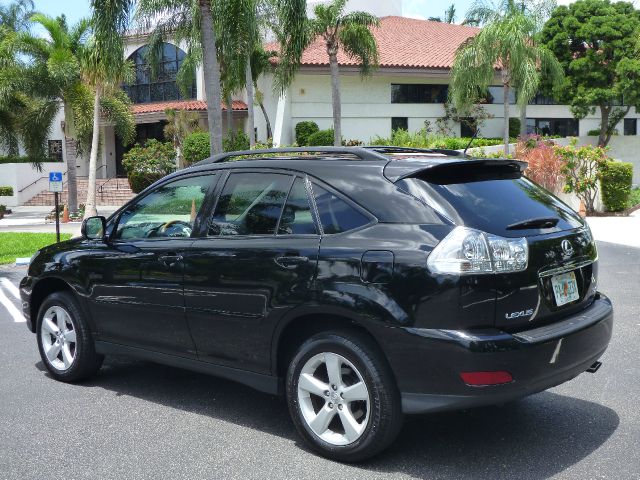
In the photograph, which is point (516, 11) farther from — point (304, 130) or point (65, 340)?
point (65, 340)

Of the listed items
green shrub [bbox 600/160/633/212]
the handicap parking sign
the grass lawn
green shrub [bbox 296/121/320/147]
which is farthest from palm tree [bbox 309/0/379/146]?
the handicap parking sign

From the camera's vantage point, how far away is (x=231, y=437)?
4715 millimetres

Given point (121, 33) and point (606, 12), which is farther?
point (606, 12)

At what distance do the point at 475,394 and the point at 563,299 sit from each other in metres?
0.86

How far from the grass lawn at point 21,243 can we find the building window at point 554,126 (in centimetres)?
2757

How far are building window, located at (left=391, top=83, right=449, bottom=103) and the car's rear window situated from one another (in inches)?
1281

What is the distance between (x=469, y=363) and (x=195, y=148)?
30.2 meters

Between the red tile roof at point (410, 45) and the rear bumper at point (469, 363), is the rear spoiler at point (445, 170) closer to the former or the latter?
the rear bumper at point (469, 363)

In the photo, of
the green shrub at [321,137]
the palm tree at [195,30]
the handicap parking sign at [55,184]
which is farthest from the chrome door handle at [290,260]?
the green shrub at [321,137]

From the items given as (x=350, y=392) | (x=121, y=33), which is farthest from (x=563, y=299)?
(x=121, y=33)

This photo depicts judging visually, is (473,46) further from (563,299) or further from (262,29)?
(563,299)

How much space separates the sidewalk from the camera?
83.1 feet

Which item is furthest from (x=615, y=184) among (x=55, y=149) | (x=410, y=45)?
(x=55, y=149)

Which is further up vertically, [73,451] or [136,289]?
[136,289]
